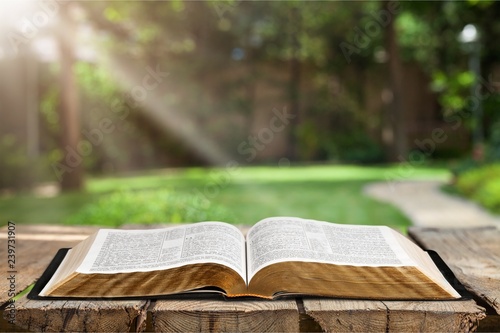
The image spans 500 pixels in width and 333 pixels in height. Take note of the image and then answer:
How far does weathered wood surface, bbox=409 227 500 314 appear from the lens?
1.49 metres

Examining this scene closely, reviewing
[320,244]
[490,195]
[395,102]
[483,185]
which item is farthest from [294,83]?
[320,244]

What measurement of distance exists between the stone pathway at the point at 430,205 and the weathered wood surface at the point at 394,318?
154 inches

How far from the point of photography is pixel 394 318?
132 centimetres

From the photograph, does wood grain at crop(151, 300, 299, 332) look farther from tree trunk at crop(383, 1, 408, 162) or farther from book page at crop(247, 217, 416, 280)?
tree trunk at crop(383, 1, 408, 162)

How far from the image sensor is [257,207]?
21.7 feet

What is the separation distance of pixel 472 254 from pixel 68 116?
7716 millimetres

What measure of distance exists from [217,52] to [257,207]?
702cm

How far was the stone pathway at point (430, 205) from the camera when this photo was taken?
5.76m

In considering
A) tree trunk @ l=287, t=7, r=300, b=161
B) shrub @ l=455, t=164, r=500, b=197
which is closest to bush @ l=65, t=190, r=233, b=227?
shrub @ l=455, t=164, r=500, b=197

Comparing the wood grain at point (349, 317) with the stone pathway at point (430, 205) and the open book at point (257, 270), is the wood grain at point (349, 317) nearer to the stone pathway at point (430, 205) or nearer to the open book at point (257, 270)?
the open book at point (257, 270)

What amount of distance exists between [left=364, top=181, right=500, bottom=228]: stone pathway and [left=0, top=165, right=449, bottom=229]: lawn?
0.72ft

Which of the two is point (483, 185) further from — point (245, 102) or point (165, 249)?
point (165, 249)

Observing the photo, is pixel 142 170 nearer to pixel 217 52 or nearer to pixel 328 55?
pixel 217 52

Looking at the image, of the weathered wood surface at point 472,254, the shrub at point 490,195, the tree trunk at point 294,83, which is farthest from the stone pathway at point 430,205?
the tree trunk at point 294,83
